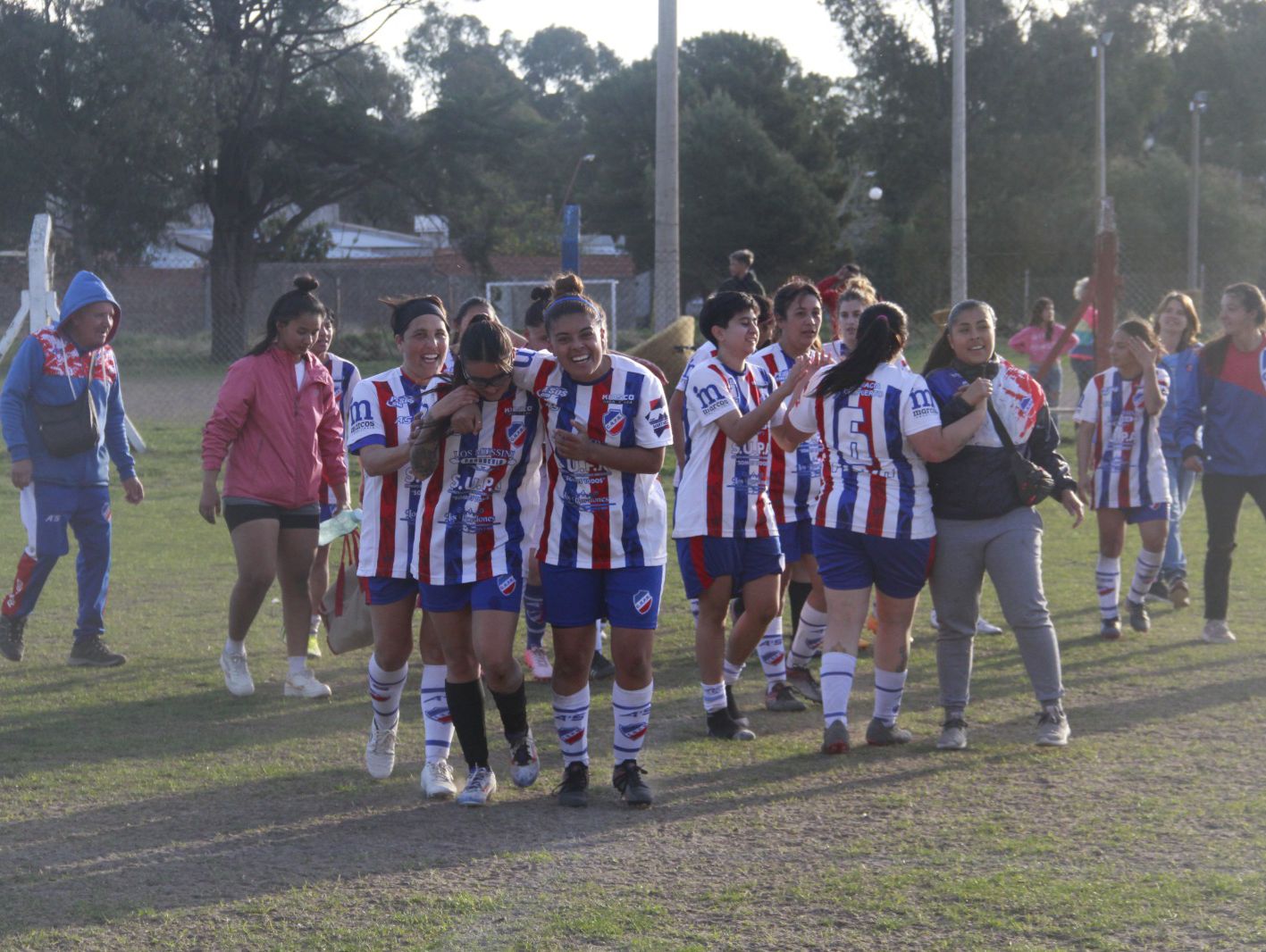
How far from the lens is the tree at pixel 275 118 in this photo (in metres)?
35.0

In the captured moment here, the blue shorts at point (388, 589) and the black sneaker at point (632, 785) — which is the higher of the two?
the blue shorts at point (388, 589)

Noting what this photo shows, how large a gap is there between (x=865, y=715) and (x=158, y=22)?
32.6m

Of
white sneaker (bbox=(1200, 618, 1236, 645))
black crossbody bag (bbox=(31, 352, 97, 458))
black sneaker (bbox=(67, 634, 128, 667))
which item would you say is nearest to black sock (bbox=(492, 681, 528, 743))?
black sneaker (bbox=(67, 634, 128, 667))

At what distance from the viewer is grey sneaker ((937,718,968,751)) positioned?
5824 mm

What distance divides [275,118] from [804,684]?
3294 centimetres

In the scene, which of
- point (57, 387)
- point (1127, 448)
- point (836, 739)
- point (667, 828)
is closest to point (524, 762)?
point (667, 828)

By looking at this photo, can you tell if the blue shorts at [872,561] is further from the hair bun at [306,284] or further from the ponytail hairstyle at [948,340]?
the hair bun at [306,284]

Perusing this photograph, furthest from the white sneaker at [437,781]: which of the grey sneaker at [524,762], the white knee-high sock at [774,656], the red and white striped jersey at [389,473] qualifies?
the white knee-high sock at [774,656]

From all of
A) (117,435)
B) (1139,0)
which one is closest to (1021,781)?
(117,435)

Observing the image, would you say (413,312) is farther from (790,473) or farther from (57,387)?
(57,387)

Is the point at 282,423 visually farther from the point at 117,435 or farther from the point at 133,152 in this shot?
the point at 133,152

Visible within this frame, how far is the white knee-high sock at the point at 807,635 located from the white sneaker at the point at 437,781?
228 cm

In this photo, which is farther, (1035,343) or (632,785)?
(1035,343)

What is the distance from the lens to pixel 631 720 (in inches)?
202
